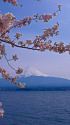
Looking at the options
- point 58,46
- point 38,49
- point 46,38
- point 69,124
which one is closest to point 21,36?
point 46,38

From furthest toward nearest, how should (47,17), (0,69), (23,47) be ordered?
(0,69) < (47,17) < (23,47)

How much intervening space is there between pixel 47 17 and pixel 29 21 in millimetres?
548

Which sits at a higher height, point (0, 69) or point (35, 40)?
point (35, 40)

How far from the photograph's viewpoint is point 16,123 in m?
30.6

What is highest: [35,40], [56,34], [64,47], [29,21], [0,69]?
[29,21]

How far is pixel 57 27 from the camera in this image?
4242mm

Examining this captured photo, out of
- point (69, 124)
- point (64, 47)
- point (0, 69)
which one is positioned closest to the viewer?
point (64, 47)

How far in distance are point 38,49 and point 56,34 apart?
2.95 ft

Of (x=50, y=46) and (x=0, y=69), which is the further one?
(x=0, y=69)

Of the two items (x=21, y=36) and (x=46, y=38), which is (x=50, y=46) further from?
(x=21, y=36)

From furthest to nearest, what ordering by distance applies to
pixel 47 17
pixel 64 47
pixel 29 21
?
pixel 29 21, pixel 47 17, pixel 64 47

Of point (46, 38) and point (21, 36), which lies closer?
point (46, 38)

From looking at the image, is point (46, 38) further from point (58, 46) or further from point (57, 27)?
point (58, 46)

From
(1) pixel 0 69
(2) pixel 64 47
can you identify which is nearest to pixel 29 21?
(2) pixel 64 47
